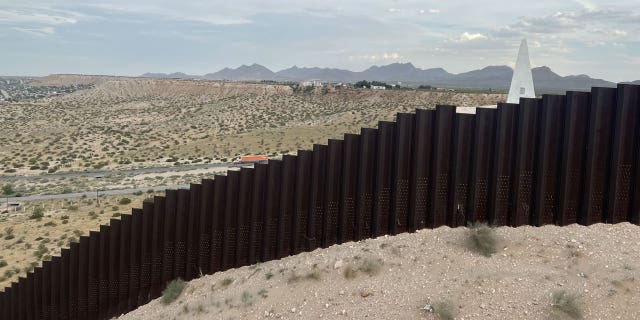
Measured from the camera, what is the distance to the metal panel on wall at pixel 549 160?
6.96 metres

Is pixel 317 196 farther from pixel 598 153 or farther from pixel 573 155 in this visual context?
pixel 598 153

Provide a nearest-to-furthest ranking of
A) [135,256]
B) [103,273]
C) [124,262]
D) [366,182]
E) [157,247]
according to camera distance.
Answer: [366,182], [157,247], [135,256], [124,262], [103,273]

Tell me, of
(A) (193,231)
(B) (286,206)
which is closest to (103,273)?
(A) (193,231)

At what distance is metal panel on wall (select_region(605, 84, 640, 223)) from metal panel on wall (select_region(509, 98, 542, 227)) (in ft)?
3.45

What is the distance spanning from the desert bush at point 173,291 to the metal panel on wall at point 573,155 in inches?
271

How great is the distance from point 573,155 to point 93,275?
1031 cm

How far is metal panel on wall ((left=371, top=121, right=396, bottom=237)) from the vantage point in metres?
7.66

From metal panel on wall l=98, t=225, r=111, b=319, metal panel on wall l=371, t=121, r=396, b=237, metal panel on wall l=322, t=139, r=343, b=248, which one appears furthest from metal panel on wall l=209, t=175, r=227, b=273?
metal panel on wall l=371, t=121, r=396, b=237

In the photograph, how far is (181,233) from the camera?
976 centimetres

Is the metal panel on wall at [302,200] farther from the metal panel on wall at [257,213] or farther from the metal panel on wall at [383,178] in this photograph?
the metal panel on wall at [383,178]

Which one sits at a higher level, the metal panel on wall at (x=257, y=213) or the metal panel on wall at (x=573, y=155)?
the metal panel on wall at (x=573, y=155)

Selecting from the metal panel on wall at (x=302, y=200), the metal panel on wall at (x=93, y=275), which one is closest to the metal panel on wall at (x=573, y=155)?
the metal panel on wall at (x=302, y=200)

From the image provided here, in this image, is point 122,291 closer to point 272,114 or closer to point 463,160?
point 463,160

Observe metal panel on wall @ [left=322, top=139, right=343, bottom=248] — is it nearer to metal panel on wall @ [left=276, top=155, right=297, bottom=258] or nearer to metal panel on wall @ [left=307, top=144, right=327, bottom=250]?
metal panel on wall @ [left=307, top=144, right=327, bottom=250]
